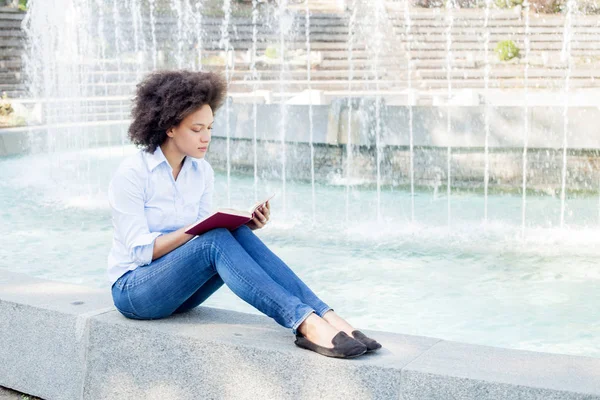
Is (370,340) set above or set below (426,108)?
below

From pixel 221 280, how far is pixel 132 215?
385 mm

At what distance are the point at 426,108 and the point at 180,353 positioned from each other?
6.05m

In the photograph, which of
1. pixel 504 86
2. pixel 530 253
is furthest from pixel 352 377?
pixel 504 86

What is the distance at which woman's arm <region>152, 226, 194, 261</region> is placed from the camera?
288 cm

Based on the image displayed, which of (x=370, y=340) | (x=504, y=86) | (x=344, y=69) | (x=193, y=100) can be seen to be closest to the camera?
(x=370, y=340)

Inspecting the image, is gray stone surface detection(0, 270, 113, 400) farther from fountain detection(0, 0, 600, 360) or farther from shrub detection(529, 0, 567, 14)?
shrub detection(529, 0, 567, 14)

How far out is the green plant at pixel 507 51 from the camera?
74.8 ft

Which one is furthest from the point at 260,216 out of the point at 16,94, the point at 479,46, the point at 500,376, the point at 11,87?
the point at 479,46

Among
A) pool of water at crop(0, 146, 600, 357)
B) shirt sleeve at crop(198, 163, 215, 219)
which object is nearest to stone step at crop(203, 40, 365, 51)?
pool of water at crop(0, 146, 600, 357)

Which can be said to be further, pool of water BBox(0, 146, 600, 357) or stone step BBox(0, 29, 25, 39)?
stone step BBox(0, 29, 25, 39)

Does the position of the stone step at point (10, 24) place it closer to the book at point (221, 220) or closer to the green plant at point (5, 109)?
the green plant at point (5, 109)

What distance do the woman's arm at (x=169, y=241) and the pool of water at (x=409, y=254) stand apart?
1.46 m

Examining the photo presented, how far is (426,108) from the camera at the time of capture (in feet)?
27.7

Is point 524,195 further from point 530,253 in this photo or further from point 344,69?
point 344,69
